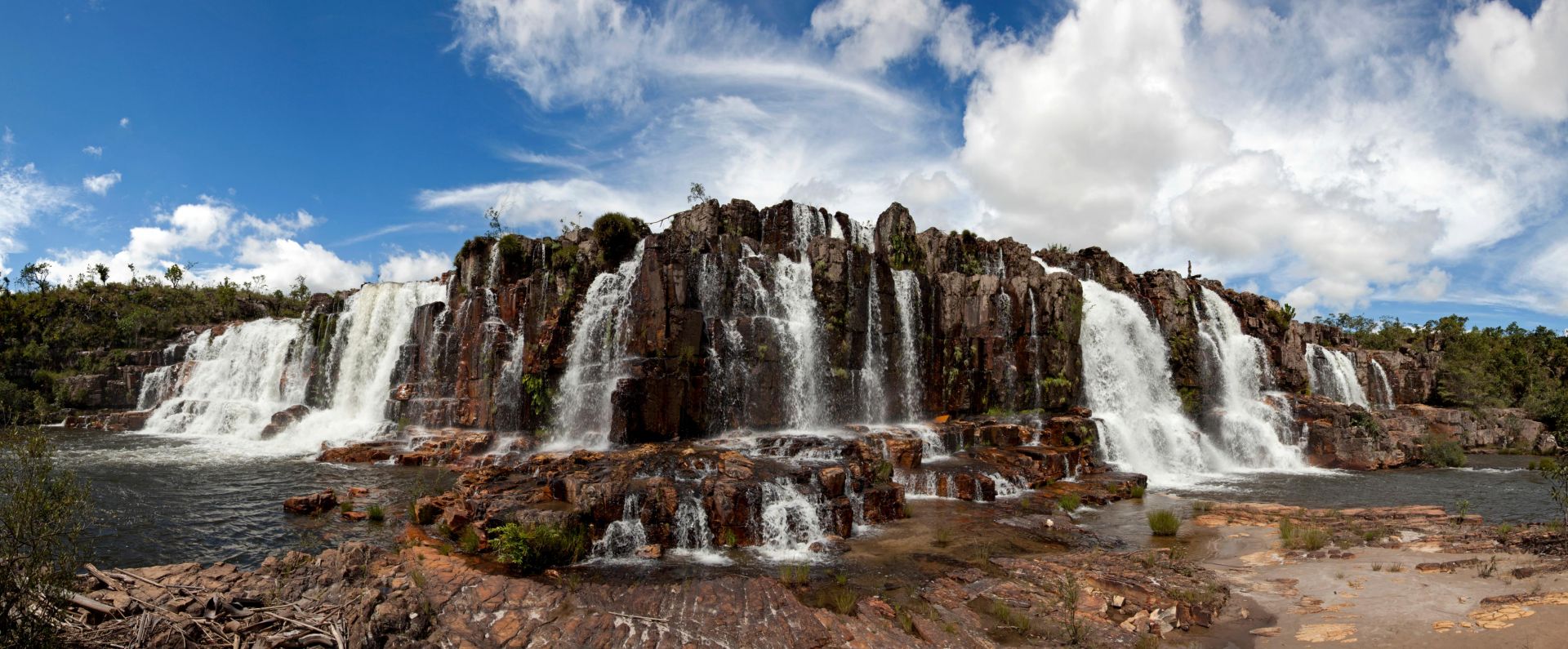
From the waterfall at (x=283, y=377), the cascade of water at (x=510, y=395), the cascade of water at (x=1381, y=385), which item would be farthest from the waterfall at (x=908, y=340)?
the cascade of water at (x=1381, y=385)

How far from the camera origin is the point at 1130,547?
48.5 ft

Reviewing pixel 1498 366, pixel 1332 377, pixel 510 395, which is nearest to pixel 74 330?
pixel 510 395

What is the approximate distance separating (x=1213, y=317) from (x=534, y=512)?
39877mm

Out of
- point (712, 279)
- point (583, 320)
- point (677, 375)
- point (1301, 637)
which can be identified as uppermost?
point (712, 279)

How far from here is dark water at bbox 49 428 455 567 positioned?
14078 mm

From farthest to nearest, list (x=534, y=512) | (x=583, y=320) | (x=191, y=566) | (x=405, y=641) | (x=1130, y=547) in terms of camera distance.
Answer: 1. (x=583, y=320)
2. (x=1130, y=547)
3. (x=534, y=512)
4. (x=191, y=566)
5. (x=405, y=641)

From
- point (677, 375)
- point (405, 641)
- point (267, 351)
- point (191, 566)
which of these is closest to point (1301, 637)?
point (405, 641)

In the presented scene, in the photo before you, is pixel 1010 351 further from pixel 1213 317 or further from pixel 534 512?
pixel 534 512

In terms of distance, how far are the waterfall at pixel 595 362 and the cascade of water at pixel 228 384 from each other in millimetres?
17572

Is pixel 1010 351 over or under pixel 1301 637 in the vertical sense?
over

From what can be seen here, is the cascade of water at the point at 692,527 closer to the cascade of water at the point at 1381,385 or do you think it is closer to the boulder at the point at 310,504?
the boulder at the point at 310,504

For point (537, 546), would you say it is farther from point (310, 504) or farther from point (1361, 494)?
point (1361, 494)

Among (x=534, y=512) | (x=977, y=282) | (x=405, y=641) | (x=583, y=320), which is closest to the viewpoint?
(x=405, y=641)

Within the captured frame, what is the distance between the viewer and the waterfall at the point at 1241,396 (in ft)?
101
